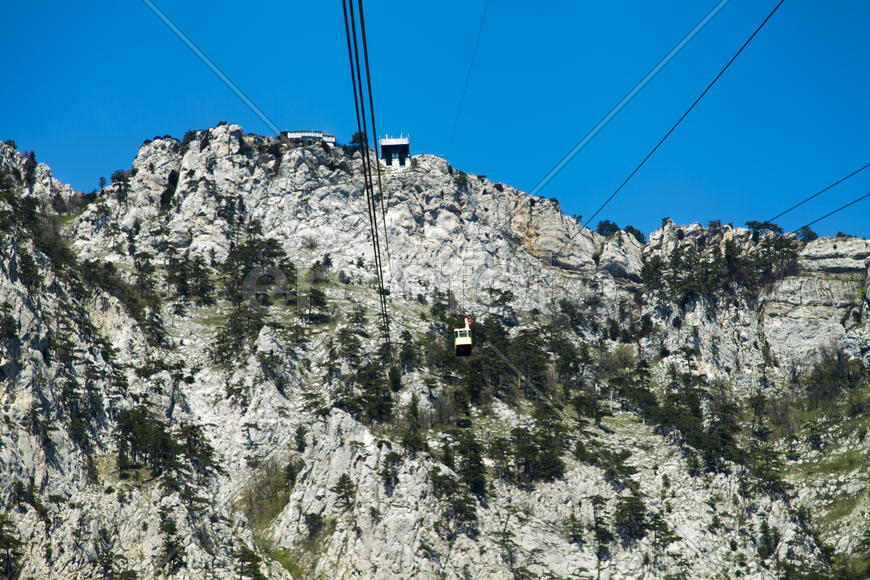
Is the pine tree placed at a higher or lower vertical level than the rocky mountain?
lower

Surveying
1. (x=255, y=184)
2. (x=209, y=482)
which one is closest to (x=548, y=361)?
(x=209, y=482)

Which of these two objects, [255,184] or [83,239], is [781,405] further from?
[83,239]

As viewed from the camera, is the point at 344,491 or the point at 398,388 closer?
the point at 344,491

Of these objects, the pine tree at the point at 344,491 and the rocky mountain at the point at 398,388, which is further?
the pine tree at the point at 344,491

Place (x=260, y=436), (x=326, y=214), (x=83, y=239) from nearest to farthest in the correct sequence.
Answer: (x=260, y=436), (x=83, y=239), (x=326, y=214)

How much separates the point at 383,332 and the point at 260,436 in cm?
3137

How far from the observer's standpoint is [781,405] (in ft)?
415

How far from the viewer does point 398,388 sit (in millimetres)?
115375

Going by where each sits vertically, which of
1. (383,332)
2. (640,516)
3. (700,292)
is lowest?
(640,516)

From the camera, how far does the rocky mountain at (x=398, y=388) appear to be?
285 ft

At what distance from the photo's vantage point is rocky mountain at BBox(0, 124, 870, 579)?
3418 inches

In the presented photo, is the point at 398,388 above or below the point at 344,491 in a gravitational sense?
above

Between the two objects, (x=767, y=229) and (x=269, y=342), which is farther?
(x=767, y=229)

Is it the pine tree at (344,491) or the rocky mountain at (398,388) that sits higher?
the rocky mountain at (398,388)
